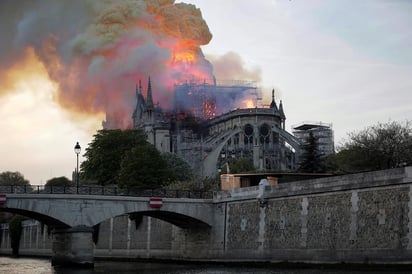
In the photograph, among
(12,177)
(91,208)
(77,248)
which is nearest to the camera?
(77,248)

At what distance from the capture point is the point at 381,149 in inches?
2194

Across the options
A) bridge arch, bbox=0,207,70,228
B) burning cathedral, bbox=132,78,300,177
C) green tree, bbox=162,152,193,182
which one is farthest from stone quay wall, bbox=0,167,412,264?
burning cathedral, bbox=132,78,300,177

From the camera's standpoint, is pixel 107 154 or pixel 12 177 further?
pixel 12 177

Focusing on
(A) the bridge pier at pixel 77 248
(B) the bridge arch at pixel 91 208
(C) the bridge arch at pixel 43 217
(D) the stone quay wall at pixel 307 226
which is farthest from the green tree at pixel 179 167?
(A) the bridge pier at pixel 77 248

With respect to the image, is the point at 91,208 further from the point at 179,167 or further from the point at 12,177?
the point at 12,177

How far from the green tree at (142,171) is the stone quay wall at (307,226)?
1156 cm

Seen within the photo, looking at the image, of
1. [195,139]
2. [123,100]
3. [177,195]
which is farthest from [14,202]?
[123,100]

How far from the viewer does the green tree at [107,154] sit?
261ft

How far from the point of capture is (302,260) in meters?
38.2

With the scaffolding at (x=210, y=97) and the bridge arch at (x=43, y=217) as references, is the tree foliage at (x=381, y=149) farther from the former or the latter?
the scaffolding at (x=210, y=97)

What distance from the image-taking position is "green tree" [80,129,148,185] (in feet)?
261

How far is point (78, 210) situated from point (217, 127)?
83.1 meters

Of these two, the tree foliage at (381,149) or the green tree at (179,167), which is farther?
the green tree at (179,167)

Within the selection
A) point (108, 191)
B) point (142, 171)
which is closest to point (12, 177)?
point (142, 171)
